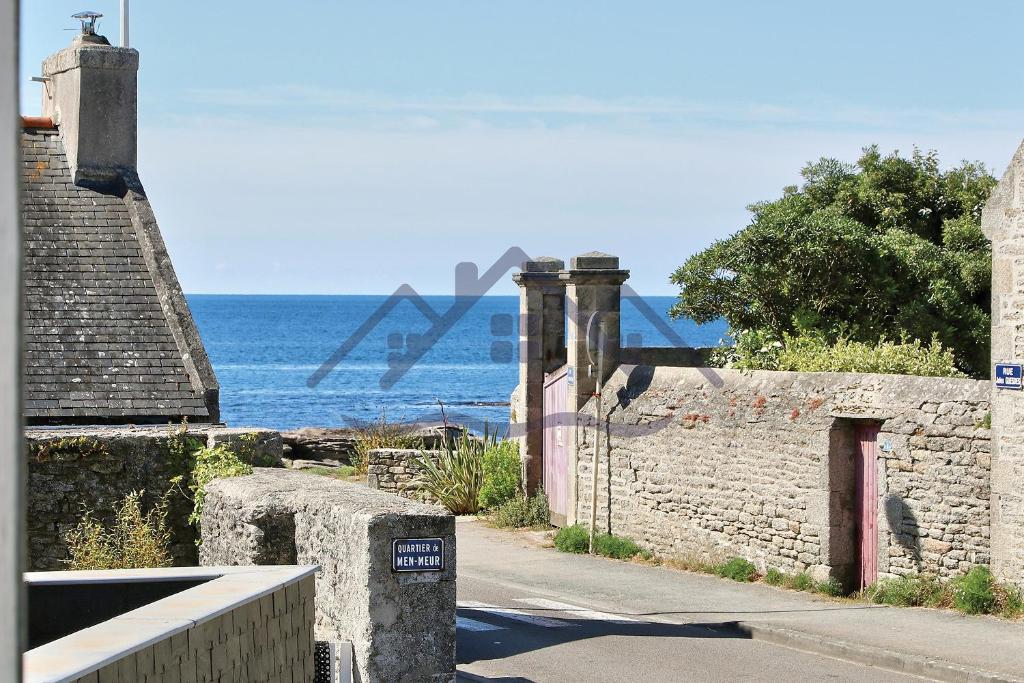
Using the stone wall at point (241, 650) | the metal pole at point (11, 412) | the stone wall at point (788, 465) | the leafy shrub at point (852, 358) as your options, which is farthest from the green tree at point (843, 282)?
the metal pole at point (11, 412)

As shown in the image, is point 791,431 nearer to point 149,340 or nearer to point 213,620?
point 149,340

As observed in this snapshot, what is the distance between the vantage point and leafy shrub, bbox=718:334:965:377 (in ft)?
50.4

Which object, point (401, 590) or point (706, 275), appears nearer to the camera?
point (401, 590)

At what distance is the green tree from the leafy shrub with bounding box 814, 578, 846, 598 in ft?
18.6

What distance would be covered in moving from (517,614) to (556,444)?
19.3 ft

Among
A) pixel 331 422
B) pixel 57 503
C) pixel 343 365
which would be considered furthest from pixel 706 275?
pixel 343 365

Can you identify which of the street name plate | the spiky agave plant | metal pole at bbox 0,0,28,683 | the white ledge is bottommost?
the spiky agave plant

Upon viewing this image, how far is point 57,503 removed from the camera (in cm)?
1045

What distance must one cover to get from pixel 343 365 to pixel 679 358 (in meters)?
91.3

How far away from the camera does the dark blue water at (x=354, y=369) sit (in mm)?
70938

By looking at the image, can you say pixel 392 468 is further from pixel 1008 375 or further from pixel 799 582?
pixel 1008 375

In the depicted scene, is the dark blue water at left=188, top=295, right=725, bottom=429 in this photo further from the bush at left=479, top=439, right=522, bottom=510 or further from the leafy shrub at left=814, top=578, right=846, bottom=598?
the leafy shrub at left=814, top=578, right=846, bottom=598

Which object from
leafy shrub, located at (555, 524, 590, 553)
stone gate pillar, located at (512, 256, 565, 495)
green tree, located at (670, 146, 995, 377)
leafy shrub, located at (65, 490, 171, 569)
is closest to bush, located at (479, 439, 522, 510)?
stone gate pillar, located at (512, 256, 565, 495)

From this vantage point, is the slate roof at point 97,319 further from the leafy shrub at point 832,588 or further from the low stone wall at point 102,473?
the leafy shrub at point 832,588
